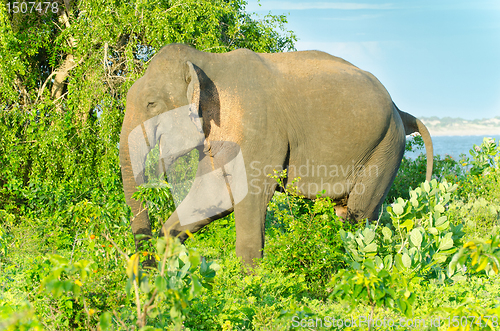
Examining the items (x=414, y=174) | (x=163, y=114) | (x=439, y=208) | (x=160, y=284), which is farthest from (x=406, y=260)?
(x=414, y=174)

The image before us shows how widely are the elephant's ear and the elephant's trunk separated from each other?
23.4 inches

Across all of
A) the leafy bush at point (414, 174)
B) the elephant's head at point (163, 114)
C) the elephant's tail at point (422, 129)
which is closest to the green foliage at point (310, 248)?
the elephant's head at point (163, 114)

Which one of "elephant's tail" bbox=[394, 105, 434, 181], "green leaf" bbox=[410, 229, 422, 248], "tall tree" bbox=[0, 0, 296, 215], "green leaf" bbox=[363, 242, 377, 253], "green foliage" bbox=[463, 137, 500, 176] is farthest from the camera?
"green foliage" bbox=[463, 137, 500, 176]

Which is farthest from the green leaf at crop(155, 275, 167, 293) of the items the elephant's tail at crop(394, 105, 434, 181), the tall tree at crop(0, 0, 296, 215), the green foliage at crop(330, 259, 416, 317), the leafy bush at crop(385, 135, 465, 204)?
the leafy bush at crop(385, 135, 465, 204)

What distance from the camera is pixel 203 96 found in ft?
13.5

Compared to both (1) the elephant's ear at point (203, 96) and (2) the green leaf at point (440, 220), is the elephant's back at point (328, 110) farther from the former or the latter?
(2) the green leaf at point (440, 220)

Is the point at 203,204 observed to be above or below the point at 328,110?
below

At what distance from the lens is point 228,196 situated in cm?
460

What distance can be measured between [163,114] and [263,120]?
0.94 m

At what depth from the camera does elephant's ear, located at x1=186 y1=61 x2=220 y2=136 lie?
395cm

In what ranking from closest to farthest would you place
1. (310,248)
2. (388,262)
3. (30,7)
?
1. (388,262)
2. (310,248)
3. (30,7)

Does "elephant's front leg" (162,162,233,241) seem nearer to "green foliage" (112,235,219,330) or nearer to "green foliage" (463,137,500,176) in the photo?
"green foliage" (112,235,219,330)

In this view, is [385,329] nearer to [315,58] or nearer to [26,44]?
[315,58]

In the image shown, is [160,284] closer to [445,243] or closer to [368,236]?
[368,236]
